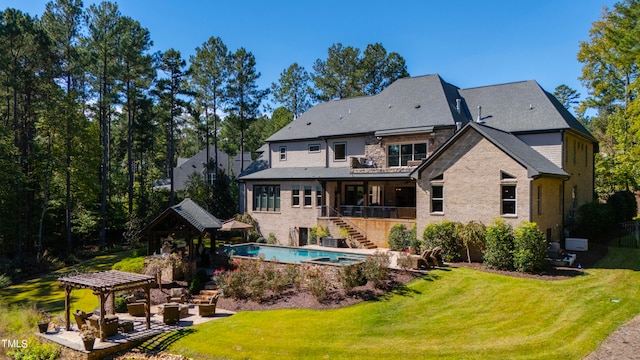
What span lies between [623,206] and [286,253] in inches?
984

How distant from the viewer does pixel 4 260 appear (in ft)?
89.1

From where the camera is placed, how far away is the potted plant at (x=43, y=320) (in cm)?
1577

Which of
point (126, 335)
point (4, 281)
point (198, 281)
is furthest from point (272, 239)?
point (126, 335)

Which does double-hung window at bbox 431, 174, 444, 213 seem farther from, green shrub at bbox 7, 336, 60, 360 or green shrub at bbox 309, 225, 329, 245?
green shrub at bbox 7, 336, 60, 360

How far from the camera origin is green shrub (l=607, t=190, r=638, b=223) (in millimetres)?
29656

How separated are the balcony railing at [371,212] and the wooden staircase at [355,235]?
755mm

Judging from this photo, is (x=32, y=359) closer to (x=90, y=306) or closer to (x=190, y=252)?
(x=90, y=306)

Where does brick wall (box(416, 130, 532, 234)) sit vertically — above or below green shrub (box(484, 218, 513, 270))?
above

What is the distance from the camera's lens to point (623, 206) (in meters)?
30.0

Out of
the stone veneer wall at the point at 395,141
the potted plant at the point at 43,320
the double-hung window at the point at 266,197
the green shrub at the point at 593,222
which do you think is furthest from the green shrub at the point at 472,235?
the potted plant at the point at 43,320

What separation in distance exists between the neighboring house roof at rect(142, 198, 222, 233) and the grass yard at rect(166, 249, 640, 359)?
732 centimetres

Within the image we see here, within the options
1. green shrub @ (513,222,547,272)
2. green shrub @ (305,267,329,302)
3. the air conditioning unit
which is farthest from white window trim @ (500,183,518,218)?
green shrub @ (305,267,329,302)

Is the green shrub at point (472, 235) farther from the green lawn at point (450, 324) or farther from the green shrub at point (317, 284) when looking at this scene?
the green shrub at point (317, 284)

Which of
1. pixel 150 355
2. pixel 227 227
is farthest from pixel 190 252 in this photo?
pixel 150 355
